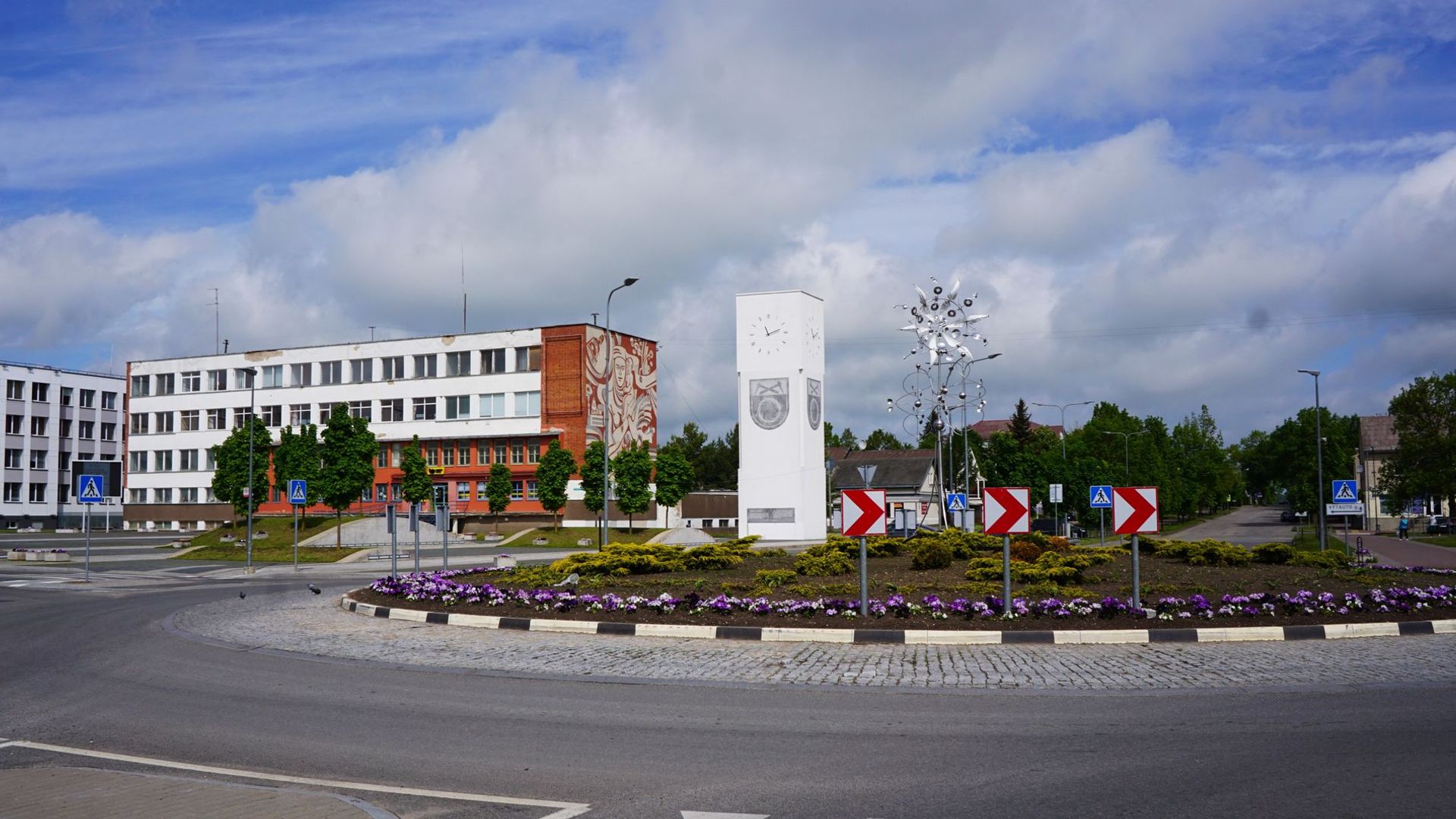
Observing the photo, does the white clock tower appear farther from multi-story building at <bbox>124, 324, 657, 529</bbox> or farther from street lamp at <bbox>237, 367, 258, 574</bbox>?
street lamp at <bbox>237, 367, 258, 574</bbox>

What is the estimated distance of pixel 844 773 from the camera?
7.65 meters

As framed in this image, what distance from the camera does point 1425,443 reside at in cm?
6881

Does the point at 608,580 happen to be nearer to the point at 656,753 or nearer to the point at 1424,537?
the point at 656,753

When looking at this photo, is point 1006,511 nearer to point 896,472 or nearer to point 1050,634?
point 1050,634

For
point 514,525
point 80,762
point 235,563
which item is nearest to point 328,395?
point 514,525

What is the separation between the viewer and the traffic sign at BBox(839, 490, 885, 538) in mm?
17188

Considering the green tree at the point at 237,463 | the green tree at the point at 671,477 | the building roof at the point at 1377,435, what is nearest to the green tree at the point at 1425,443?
the building roof at the point at 1377,435

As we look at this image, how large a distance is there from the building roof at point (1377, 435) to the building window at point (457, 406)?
79354 mm

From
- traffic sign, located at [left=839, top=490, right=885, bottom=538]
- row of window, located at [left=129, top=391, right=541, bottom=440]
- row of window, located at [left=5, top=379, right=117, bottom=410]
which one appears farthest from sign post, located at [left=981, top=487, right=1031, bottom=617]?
row of window, located at [left=5, top=379, right=117, bottom=410]

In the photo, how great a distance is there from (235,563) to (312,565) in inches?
141

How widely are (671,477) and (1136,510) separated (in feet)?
181

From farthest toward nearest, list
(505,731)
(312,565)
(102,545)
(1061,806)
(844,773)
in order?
(102,545), (312,565), (505,731), (844,773), (1061,806)

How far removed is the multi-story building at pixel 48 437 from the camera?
318ft

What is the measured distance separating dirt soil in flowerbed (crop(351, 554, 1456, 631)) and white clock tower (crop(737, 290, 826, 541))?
27.6 metres
